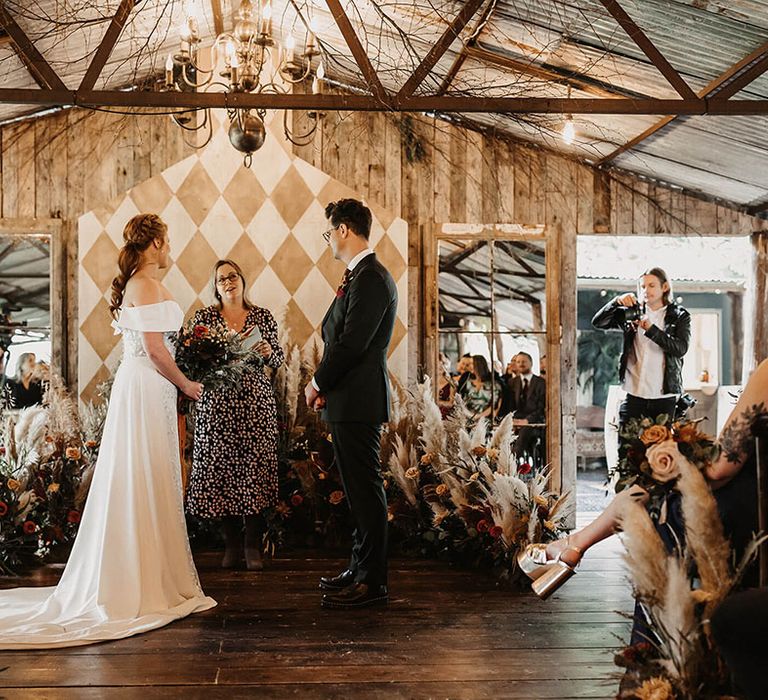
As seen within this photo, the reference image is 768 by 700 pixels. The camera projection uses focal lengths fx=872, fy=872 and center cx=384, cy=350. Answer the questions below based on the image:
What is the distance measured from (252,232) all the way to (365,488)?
2799 millimetres

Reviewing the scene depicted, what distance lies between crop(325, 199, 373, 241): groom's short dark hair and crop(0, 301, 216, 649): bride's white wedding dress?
2.63ft

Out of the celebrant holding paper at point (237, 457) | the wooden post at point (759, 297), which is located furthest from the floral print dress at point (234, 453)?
the wooden post at point (759, 297)

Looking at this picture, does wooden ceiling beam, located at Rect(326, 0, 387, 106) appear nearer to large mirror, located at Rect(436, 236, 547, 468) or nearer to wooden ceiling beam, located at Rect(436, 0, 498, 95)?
wooden ceiling beam, located at Rect(436, 0, 498, 95)

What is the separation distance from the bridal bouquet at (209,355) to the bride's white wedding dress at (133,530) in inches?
14.3

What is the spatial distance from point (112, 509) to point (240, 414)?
3.34 ft

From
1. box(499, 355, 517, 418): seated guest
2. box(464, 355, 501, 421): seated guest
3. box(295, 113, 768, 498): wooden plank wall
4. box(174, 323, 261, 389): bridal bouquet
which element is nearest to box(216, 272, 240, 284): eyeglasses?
box(174, 323, 261, 389): bridal bouquet

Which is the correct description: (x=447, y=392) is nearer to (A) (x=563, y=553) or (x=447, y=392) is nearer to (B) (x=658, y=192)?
(B) (x=658, y=192)

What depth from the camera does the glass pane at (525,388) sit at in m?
6.14

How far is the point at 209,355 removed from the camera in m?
4.23

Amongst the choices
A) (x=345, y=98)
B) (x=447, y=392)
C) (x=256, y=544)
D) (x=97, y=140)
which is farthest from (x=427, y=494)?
(x=97, y=140)

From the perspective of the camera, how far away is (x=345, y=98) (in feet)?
14.2

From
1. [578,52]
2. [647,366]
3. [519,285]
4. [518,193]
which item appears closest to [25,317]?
[519,285]

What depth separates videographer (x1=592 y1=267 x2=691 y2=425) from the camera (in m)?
5.29

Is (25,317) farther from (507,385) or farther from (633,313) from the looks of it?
(633,313)
